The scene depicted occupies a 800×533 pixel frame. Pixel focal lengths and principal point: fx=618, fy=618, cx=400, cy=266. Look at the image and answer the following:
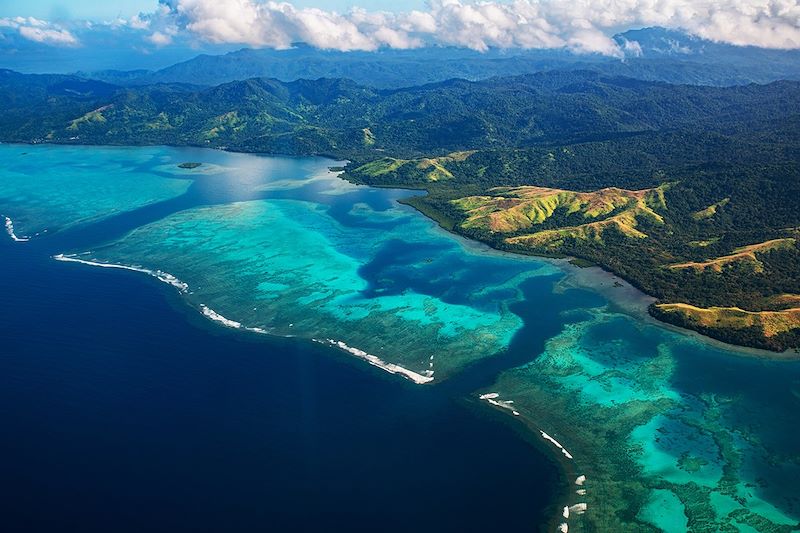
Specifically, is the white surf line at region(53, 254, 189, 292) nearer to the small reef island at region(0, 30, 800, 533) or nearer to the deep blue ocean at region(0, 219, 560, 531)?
the small reef island at region(0, 30, 800, 533)

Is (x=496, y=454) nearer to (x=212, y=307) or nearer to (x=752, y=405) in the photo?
(x=752, y=405)

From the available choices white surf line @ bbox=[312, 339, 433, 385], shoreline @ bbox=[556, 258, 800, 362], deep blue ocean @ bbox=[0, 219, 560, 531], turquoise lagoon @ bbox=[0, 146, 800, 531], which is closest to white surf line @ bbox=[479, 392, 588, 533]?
turquoise lagoon @ bbox=[0, 146, 800, 531]

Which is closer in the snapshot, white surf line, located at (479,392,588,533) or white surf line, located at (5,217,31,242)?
white surf line, located at (479,392,588,533)

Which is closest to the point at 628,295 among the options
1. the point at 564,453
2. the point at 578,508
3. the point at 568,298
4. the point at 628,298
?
the point at 628,298

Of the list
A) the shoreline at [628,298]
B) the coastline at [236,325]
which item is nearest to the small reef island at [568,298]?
the coastline at [236,325]

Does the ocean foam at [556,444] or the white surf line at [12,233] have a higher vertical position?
the white surf line at [12,233]

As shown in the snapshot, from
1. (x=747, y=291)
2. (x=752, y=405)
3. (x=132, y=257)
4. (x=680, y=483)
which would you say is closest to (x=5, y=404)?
(x=132, y=257)

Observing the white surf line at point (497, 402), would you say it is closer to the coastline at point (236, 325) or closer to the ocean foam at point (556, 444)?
the ocean foam at point (556, 444)
